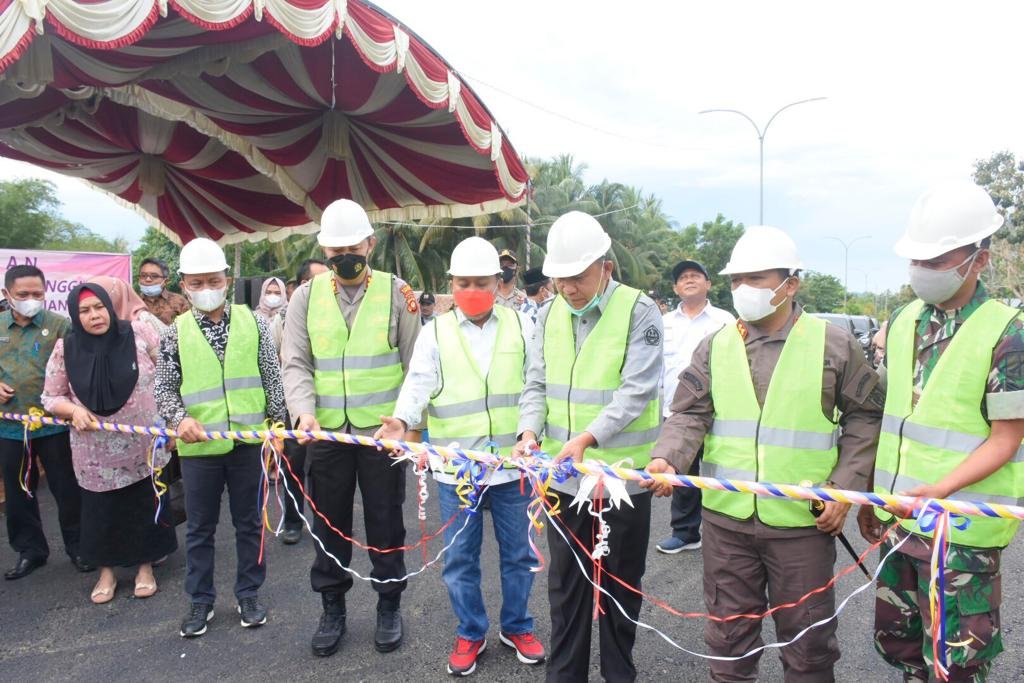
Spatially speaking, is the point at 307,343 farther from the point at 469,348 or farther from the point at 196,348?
the point at 469,348

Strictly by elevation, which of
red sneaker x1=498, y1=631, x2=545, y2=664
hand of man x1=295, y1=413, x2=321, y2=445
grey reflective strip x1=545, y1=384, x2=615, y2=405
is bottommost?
red sneaker x1=498, y1=631, x2=545, y2=664

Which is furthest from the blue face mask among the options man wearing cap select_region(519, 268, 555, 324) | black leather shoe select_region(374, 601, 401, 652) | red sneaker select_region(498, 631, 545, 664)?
man wearing cap select_region(519, 268, 555, 324)

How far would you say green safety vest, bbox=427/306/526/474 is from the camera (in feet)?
10.0

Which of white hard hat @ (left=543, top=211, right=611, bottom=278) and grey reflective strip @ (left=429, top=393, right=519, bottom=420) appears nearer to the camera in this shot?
white hard hat @ (left=543, top=211, right=611, bottom=278)

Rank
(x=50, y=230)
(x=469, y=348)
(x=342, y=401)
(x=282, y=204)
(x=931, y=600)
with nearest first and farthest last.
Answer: (x=931, y=600) → (x=469, y=348) → (x=342, y=401) → (x=282, y=204) → (x=50, y=230)

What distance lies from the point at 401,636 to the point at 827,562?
6.86 ft

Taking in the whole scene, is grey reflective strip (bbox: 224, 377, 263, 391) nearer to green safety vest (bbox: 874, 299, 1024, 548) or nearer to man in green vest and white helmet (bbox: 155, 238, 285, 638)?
man in green vest and white helmet (bbox: 155, 238, 285, 638)

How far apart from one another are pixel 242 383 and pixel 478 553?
5.11 ft

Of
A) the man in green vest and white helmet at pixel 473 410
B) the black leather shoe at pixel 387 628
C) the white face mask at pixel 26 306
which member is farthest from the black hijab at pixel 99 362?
the black leather shoe at pixel 387 628

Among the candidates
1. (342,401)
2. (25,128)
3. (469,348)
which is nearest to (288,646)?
(342,401)

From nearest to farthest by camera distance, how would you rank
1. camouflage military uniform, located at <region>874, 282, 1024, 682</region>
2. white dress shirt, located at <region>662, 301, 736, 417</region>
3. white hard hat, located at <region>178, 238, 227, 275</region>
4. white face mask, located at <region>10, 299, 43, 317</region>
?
camouflage military uniform, located at <region>874, 282, 1024, 682</region> < white hard hat, located at <region>178, 238, 227, 275</region> < white face mask, located at <region>10, 299, 43, 317</region> < white dress shirt, located at <region>662, 301, 736, 417</region>

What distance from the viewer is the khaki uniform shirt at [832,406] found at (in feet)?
7.71

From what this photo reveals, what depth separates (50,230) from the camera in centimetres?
3734

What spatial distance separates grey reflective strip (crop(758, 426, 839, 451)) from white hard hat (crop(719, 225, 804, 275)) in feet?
1.88
